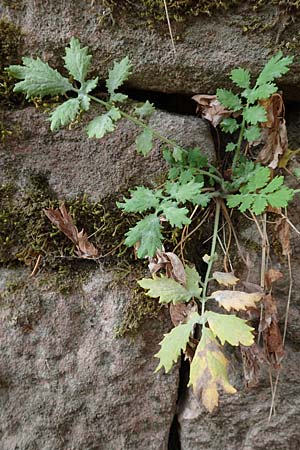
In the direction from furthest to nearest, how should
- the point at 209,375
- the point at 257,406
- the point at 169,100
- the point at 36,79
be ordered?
the point at 169,100
the point at 257,406
the point at 36,79
the point at 209,375

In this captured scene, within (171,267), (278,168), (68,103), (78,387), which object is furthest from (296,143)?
(78,387)

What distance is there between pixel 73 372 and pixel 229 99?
0.84 m

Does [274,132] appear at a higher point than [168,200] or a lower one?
higher

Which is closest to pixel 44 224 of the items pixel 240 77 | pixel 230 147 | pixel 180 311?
pixel 180 311

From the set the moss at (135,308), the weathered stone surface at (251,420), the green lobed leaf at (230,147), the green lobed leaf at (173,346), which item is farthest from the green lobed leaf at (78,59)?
the weathered stone surface at (251,420)

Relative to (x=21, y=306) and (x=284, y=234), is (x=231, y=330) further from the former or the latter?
(x=21, y=306)

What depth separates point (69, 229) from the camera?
4.24ft

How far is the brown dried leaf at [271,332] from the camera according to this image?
122 centimetres

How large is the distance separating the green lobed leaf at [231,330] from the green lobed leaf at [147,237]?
0.71 ft

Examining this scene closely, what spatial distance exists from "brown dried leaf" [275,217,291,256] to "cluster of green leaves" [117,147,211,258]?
0.21 metres

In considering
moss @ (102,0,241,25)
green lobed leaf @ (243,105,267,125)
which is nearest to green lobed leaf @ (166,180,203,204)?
green lobed leaf @ (243,105,267,125)

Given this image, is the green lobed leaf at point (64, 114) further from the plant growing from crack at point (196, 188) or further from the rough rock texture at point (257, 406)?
the rough rock texture at point (257, 406)

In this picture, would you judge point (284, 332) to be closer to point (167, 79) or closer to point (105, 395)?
point (105, 395)

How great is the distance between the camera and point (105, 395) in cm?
130
